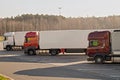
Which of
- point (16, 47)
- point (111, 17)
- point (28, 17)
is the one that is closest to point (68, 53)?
point (16, 47)

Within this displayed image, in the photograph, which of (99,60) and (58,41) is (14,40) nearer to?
(58,41)

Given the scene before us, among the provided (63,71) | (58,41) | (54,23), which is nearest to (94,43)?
(63,71)

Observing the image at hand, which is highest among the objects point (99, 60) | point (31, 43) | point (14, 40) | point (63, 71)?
point (14, 40)

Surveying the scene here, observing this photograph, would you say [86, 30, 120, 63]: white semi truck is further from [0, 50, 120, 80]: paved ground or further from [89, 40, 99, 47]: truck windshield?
[0, 50, 120, 80]: paved ground

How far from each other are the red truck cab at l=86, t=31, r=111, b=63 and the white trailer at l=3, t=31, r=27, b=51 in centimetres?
2209

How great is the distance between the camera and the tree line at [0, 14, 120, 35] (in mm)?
103812

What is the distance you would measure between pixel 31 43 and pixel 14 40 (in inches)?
398

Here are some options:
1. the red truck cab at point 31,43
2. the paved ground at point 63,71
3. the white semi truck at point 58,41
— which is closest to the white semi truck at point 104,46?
the paved ground at point 63,71

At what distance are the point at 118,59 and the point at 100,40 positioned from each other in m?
2.86

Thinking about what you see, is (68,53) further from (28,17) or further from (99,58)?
(28,17)

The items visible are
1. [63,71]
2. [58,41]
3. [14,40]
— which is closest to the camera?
[63,71]

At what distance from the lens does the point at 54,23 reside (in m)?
135

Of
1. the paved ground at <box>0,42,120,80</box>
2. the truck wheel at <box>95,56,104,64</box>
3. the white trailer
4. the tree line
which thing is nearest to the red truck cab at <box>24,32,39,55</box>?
the white trailer

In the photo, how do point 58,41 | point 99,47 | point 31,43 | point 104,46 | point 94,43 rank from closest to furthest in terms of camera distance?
point 104,46 → point 99,47 → point 94,43 → point 58,41 → point 31,43
